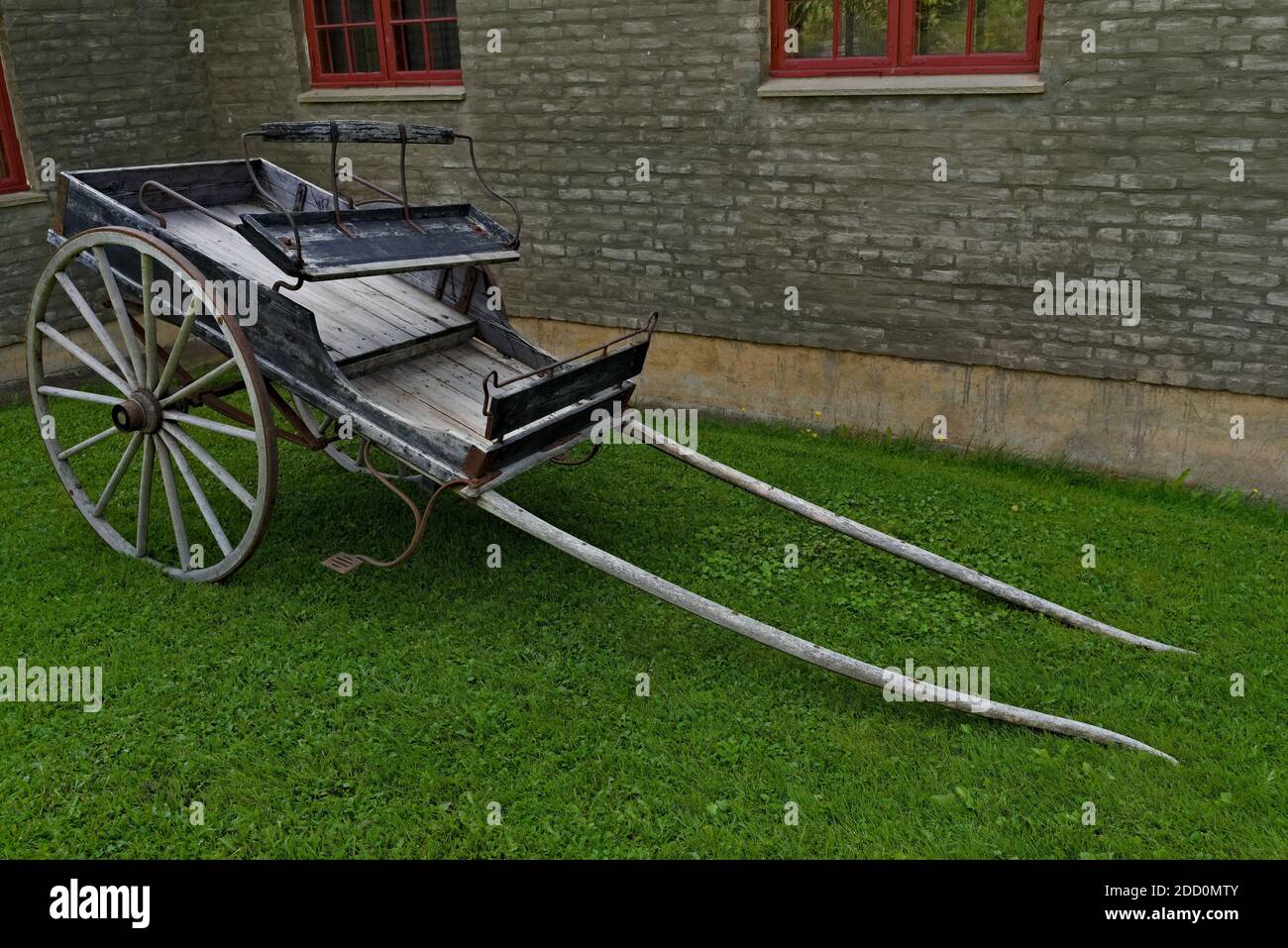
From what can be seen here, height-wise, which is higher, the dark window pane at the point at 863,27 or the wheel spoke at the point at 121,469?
the dark window pane at the point at 863,27

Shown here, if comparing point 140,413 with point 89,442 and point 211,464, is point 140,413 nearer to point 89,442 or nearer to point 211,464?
point 211,464

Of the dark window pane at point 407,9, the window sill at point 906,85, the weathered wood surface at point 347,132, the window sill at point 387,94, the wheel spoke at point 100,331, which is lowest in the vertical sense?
the wheel spoke at point 100,331

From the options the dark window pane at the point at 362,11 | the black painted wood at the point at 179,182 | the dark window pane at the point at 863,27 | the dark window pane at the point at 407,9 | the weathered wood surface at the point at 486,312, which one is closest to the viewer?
the black painted wood at the point at 179,182

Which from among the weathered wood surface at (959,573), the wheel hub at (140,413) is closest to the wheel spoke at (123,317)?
the wheel hub at (140,413)

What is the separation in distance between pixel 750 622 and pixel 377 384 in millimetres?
2478

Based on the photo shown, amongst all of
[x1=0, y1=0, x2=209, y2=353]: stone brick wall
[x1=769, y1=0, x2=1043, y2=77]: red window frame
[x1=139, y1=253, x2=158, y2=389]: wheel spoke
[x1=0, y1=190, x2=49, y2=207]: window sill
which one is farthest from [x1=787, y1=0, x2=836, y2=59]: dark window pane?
[x1=0, y1=190, x2=49, y2=207]: window sill

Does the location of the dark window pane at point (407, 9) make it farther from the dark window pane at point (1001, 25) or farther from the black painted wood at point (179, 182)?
the dark window pane at point (1001, 25)

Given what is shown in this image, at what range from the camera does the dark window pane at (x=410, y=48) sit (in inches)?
371

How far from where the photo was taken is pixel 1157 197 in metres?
6.88

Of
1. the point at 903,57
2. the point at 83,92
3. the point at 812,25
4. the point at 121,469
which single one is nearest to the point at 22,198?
the point at 83,92

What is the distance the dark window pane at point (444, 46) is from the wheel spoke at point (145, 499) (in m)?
4.83

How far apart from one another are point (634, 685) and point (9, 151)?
7511mm

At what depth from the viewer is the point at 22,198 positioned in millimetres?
9203

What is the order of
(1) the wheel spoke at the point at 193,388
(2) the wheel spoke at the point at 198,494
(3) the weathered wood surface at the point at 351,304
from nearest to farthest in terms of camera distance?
(1) the wheel spoke at the point at 193,388, (2) the wheel spoke at the point at 198,494, (3) the weathered wood surface at the point at 351,304
